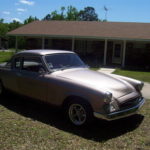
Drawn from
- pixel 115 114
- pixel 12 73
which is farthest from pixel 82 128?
pixel 12 73

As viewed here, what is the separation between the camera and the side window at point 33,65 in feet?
21.9

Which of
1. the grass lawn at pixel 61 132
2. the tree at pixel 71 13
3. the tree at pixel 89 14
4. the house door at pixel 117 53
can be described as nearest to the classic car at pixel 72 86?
the grass lawn at pixel 61 132

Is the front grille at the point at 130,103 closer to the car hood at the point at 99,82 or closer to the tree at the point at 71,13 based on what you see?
the car hood at the point at 99,82

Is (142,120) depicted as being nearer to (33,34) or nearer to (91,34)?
(91,34)

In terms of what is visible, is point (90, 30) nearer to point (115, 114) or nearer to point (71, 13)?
point (115, 114)

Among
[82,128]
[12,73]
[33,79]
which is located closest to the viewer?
[82,128]

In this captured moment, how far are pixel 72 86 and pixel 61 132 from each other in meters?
0.98

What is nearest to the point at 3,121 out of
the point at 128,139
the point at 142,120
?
the point at 128,139

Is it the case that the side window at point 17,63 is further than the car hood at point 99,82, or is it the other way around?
the side window at point 17,63

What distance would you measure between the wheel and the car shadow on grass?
0.47 ft

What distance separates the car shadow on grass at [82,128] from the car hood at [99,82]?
0.76 meters

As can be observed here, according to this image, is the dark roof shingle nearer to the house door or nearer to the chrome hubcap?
the house door

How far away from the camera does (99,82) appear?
5.91m

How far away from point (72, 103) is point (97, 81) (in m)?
0.72
